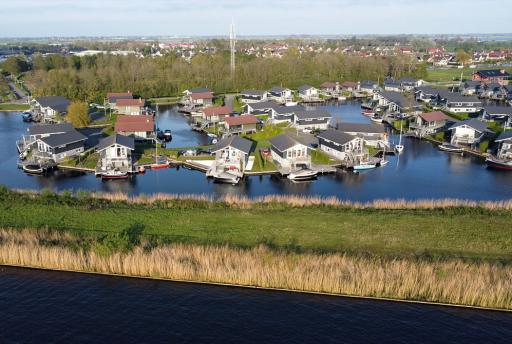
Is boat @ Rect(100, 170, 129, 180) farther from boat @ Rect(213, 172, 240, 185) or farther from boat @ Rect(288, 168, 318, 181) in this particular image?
boat @ Rect(288, 168, 318, 181)

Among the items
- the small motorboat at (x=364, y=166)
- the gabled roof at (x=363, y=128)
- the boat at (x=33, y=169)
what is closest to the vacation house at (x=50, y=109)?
the boat at (x=33, y=169)

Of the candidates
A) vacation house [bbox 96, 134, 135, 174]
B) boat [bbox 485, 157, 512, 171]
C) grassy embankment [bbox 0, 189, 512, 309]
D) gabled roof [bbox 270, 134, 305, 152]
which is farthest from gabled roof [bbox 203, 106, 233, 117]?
boat [bbox 485, 157, 512, 171]

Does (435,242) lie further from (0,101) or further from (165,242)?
(0,101)

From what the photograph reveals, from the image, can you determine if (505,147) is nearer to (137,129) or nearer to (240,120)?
(240,120)

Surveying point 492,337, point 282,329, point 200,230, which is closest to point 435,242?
point 492,337

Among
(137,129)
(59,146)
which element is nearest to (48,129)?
(59,146)

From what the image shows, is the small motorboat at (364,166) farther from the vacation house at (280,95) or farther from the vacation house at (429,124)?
the vacation house at (280,95)
